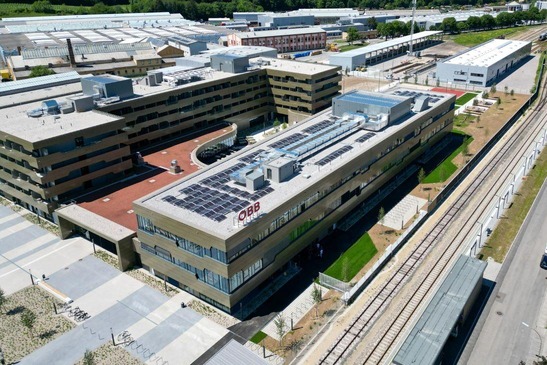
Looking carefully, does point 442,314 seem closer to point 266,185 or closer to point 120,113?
point 266,185

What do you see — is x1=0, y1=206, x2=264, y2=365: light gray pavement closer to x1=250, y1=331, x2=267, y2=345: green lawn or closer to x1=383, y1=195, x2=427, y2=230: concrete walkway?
x1=250, y1=331, x2=267, y2=345: green lawn

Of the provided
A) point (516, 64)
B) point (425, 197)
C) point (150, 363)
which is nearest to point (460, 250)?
point (425, 197)

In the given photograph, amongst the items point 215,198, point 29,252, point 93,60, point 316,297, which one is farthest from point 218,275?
point 93,60

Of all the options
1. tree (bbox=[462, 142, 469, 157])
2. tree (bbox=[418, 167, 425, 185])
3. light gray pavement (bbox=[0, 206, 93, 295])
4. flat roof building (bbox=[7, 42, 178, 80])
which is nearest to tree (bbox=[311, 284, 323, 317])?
light gray pavement (bbox=[0, 206, 93, 295])

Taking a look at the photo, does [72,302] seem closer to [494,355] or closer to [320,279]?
[320,279]

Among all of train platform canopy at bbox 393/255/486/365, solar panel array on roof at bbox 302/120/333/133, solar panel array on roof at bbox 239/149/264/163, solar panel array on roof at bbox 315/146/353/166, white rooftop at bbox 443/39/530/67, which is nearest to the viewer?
train platform canopy at bbox 393/255/486/365

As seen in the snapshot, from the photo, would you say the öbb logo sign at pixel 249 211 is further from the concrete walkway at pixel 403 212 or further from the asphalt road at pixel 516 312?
the concrete walkway at pixel 403 212

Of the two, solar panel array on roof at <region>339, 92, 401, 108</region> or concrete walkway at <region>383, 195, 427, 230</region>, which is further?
solar panel array on roof at <region>339, 92, 401, 108</region>
